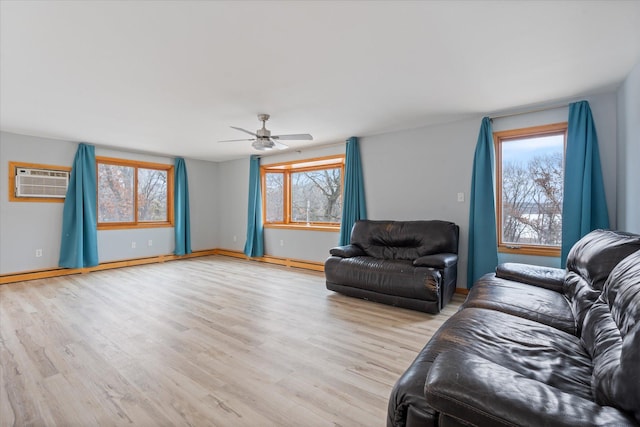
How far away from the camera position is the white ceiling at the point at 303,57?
5.98 ft

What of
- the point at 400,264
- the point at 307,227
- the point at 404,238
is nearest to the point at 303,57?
the point at 400,264

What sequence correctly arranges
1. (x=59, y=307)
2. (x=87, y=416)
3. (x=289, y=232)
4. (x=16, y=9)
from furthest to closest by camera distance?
(x=289, y=232) → (x=59, y=307) → (x=16, y=9) → (x=87, y=416)

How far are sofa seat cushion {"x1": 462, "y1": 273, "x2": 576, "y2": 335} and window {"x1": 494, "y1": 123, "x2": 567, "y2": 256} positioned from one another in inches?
55.7

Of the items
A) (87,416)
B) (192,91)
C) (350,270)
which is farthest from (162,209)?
(87,416)

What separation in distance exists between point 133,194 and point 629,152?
7565mm

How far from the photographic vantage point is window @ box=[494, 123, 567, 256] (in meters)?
3.48

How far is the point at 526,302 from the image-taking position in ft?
6.77

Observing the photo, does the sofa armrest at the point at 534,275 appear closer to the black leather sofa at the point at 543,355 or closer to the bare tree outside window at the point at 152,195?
the black leather sofa at the point at 543,355

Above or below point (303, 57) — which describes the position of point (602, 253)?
below

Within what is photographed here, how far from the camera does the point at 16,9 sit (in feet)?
5.82

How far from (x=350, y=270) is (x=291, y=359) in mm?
1648

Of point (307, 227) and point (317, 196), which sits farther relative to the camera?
point (317, 196)

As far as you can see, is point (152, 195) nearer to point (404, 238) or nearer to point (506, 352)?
point (404, 238)

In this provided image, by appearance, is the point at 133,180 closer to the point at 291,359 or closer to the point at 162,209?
the point at 162,209
